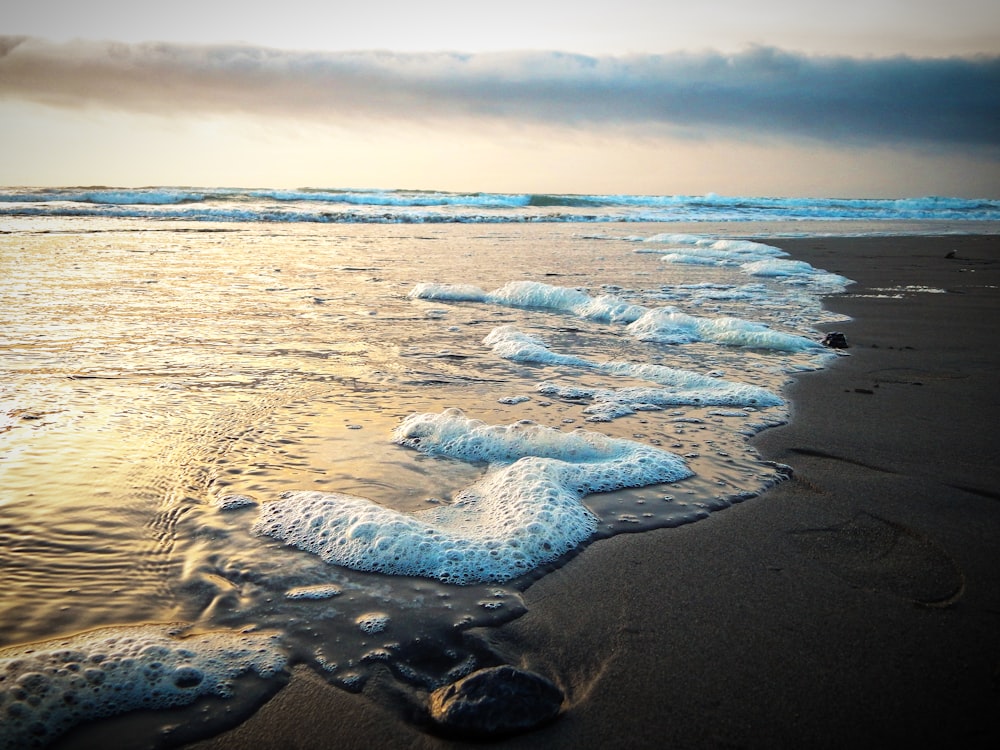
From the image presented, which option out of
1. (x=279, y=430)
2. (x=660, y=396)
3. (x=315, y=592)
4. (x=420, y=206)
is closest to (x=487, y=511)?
(x=315, y=592)

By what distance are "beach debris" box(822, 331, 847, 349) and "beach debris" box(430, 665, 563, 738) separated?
13.4 ft

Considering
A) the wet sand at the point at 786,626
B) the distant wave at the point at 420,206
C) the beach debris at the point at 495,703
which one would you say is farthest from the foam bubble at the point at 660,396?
the distant wave at the point at 420,206

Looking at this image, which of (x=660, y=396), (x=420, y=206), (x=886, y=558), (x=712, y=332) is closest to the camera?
(x=886, y=558)

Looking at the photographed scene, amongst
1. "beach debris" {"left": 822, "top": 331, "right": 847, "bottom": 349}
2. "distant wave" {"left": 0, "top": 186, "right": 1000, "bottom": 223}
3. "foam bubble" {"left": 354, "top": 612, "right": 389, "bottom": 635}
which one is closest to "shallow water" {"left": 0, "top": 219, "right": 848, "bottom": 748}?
"foam bubble" {"left": 354, "top": 612, "right": 389, "bottom": 635}

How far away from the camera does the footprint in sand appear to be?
1.81 meters

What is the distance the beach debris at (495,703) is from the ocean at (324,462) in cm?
9

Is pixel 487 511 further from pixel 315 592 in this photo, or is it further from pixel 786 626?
pixel 786 626

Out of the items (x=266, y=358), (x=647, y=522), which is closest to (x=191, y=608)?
(x=647, y=522)

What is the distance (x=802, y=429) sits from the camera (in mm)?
3068

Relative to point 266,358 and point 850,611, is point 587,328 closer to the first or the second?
point 266,358

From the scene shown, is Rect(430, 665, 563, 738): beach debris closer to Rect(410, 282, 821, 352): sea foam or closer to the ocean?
the ocean

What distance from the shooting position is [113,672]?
1465mm

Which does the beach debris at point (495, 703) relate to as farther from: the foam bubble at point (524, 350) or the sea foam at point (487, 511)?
the foam bubble at point (524, 350)

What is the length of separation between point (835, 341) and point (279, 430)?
3913 mm
